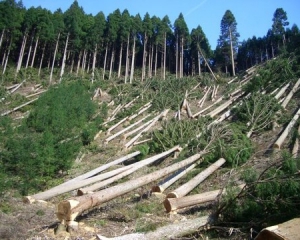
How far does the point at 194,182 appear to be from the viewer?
9.20m

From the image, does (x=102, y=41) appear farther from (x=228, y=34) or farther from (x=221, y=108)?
(x=221, y=108)

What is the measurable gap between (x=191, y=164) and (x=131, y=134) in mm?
7112

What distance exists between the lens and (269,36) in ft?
155

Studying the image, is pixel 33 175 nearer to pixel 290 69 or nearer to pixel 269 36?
pixel 290 69

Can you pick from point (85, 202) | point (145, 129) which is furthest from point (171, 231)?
point (145, 129)

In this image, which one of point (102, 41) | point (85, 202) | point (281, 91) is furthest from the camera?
point (102, 41)

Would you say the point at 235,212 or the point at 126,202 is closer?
the point at 235,212

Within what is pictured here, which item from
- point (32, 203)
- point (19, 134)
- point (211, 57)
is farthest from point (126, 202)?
point (211, 57)

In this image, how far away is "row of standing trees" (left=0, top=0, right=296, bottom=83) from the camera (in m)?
36.5

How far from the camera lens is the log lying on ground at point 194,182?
7764mm

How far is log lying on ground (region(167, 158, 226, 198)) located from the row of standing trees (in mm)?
26000

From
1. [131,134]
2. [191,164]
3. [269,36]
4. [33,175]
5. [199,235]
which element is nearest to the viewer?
[199,235]

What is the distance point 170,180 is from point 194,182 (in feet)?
3.25

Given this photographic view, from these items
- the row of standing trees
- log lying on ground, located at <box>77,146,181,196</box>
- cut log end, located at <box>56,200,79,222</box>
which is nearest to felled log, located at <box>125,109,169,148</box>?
log lying on ground, located at <box>77,146,181,196</box>
